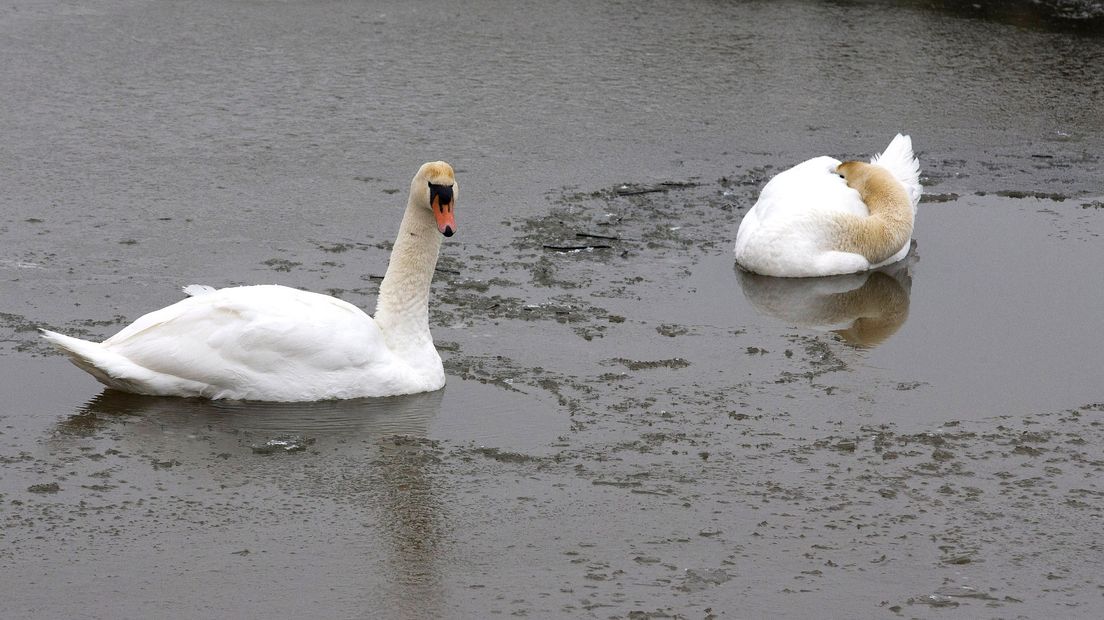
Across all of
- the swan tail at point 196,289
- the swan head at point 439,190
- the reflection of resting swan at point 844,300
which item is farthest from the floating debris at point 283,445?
the reflection of resting swan at point 844,300

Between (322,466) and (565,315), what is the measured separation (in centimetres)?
221

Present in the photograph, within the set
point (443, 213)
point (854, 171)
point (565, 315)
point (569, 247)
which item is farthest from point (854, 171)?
point (443, 213)

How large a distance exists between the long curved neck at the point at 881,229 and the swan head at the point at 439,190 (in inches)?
131

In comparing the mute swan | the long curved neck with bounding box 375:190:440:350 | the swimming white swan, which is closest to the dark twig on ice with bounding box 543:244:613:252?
the swimming white swan

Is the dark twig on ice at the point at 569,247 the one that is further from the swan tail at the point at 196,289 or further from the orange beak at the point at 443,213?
the swan tail at the point at 196,289

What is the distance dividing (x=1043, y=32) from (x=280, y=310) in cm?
1047

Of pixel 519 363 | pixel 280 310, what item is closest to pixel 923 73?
pixel 519 363

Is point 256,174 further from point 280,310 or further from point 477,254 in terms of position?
point 280,310

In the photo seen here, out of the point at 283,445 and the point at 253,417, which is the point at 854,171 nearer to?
the point at 253,417

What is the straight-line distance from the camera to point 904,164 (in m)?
10.2

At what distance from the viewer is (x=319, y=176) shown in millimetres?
10039

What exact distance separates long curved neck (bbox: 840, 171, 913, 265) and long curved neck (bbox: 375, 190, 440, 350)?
10.8 ft

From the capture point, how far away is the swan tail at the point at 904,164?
33.1ft

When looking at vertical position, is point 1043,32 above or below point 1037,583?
above
